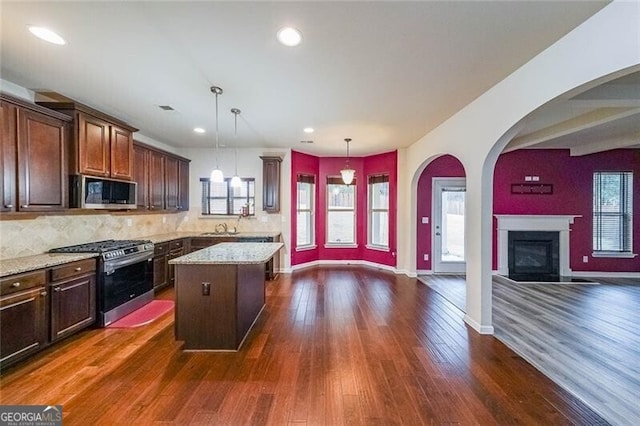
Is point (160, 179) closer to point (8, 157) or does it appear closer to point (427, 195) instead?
point (8, 157)

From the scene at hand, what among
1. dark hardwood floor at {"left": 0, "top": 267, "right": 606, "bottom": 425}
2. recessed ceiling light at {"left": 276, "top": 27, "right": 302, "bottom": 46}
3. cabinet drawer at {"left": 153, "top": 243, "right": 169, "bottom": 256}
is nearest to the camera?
dark hardwood floor at {"left": 0, "top": 267, "right": 606, "bottom": 425}

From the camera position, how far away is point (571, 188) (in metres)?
6.37

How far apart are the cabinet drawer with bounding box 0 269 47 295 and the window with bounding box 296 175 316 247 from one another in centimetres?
462

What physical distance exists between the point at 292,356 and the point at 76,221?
11.2 ft

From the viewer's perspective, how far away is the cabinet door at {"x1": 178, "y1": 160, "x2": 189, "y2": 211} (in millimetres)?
6160

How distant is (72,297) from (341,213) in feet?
17.7

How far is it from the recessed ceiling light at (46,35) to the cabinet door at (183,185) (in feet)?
12.6

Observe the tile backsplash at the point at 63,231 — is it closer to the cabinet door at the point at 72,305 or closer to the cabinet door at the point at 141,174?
the cabinet door at the point at 141,174

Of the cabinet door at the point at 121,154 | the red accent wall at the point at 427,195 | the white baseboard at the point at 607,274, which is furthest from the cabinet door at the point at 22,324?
the white baseboard at the point at 607,274

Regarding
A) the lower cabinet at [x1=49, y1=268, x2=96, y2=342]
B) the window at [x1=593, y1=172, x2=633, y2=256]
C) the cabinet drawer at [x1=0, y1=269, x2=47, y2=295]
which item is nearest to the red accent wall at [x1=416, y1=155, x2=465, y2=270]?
the window at [x1=593, y1=172, x2=633, y2=256]

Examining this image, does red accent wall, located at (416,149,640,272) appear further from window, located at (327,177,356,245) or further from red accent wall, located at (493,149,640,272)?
window, located at (327,177,356,245)

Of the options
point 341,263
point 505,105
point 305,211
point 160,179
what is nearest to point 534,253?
point 341,263

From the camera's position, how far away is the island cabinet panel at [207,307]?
302cm

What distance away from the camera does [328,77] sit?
300cm
